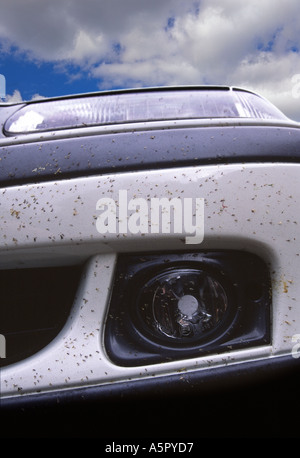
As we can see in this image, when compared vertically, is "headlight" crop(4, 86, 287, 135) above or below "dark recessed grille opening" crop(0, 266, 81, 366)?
above

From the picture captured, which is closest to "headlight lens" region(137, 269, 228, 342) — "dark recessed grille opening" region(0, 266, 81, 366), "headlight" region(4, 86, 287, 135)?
"dark recessed grille opening" region(0, 266, 81, 366)

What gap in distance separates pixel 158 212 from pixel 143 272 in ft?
0.55

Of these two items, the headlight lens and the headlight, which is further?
the headlight

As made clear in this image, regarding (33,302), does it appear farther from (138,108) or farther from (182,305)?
(138,108)

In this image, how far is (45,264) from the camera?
3.73 ft

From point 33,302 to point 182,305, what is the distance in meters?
0.40

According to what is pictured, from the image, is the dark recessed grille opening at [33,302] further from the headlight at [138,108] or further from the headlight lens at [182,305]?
the headlight at [138,108]

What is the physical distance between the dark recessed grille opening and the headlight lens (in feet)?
0.66

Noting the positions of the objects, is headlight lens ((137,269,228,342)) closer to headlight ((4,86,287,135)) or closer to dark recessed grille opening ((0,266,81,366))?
dark recessed grille opening ((0,266,81,366))

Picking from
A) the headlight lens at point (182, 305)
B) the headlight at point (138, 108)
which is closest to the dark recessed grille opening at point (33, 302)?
the headlight lens at point (182, 305)

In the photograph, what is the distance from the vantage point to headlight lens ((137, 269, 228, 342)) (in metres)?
1.06

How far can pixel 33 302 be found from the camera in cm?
119

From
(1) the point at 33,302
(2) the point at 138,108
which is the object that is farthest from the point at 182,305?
(2) the point at 138,108
